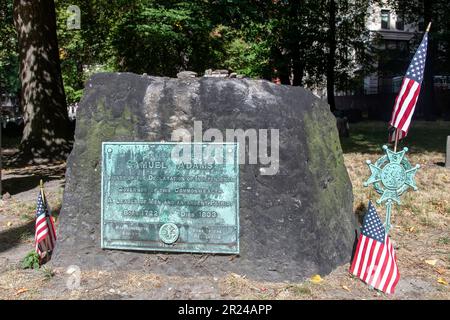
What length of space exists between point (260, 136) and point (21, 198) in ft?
19.9

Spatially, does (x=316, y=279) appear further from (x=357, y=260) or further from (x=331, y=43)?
(x=331, y=43)

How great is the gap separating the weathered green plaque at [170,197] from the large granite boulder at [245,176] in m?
0.11

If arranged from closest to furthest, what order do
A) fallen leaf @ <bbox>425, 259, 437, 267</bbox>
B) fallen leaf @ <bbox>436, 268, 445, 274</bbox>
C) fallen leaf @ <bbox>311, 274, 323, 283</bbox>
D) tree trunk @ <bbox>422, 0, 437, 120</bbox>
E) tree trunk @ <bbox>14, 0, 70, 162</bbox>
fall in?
1. fallen leaf @ <bbox>311, 274, 323, 283</bbox>
2. fallen leaf @ <bbox>436, 268, 445, 274</bbox>
3. fallen leaf @ <bbox>425, 259, 437, 267</bbox>
4. tree trunk @ <bbox>14, 0, 70, 162</bbox>
5. tree trunk @ <bbox>422, 0, 437, 120</bbox>

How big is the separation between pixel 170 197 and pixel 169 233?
0.37 m

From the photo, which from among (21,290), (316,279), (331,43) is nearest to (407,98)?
(316,279)

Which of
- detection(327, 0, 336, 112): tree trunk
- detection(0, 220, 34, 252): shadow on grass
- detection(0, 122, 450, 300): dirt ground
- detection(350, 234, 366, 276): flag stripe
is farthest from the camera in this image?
detection(327, 0, 336, 112): tree trunk

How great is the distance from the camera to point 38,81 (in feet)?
45.4

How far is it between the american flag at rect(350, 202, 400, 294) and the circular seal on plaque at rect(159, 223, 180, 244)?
185 centimetres

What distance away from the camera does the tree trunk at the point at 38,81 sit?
1370 cm

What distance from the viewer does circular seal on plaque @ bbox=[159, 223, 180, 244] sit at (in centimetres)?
495

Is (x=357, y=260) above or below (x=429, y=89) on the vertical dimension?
below

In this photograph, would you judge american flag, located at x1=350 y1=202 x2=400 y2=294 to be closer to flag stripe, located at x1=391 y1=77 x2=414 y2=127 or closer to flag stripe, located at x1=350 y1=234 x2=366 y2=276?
flag stripe, located at x1=350 y1=234 x2=366 y2=276

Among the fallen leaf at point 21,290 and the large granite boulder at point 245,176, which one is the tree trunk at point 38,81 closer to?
the large granite boulder at point 245,176

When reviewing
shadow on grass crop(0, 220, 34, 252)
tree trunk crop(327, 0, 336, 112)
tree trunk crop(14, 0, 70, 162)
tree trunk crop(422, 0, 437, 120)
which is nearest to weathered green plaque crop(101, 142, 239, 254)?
shadow on grass crop(0, 220, 34, 252)
